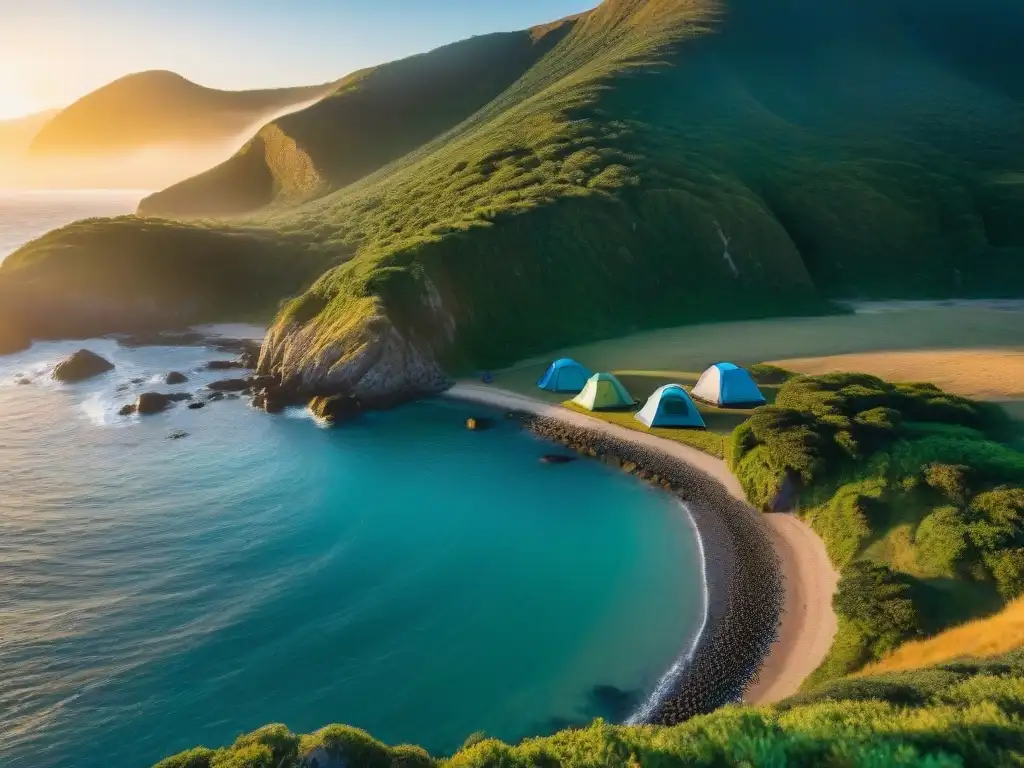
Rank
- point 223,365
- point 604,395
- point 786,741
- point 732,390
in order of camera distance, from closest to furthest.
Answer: point 786,741 → point 732,390 → point 604,395 → point 223,365

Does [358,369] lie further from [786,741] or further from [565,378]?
[786,741]

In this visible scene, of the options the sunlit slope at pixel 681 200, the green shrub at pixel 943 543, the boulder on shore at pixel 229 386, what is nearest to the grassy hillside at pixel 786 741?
the green shrub at pixel 943 543

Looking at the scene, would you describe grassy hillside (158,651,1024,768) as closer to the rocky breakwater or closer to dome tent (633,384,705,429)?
dome tent (633,384,705,429)

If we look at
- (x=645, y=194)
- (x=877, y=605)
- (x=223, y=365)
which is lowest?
(x=223, y=365)

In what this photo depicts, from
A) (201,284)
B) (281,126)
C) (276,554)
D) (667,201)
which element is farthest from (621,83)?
(276,554)

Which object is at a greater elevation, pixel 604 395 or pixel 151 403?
pixel 151 403

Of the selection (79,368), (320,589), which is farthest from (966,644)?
(79,368)
